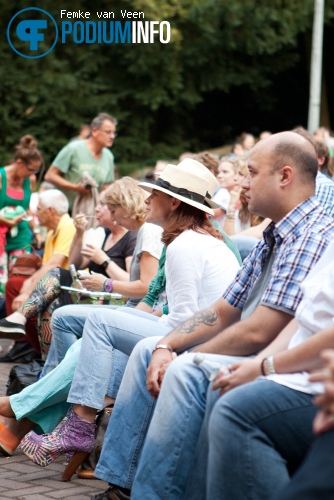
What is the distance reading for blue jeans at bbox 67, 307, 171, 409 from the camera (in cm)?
430

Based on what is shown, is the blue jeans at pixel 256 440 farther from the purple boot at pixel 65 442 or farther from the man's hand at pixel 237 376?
the purple boot at pixel 65 442

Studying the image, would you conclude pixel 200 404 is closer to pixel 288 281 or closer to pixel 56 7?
pixel 288 281

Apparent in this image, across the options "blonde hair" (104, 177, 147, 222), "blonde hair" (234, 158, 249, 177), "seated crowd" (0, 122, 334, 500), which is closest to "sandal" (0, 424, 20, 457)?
"seated crowd" (0, 122, 334, 500)

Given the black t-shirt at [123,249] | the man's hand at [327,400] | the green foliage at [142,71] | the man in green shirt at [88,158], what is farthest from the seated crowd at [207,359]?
the green foliage at [142,71]

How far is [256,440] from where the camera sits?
2.93 m

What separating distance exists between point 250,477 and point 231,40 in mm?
20625

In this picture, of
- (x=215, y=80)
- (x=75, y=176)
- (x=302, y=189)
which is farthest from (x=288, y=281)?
(x=215, y=80)

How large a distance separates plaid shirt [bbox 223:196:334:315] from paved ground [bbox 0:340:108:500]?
4.42 feet

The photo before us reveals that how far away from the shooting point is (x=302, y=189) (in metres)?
3.55

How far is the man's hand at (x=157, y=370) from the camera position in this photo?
3.71m

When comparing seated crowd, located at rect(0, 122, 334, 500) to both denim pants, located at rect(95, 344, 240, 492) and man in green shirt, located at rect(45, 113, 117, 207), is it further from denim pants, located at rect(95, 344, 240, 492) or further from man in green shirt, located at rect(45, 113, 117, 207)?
man in green shirt, located at rect(45, 113, 117, 207)

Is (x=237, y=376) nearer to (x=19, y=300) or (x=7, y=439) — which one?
(x=7, y=439)

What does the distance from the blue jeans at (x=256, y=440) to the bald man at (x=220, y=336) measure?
15.3 inches
